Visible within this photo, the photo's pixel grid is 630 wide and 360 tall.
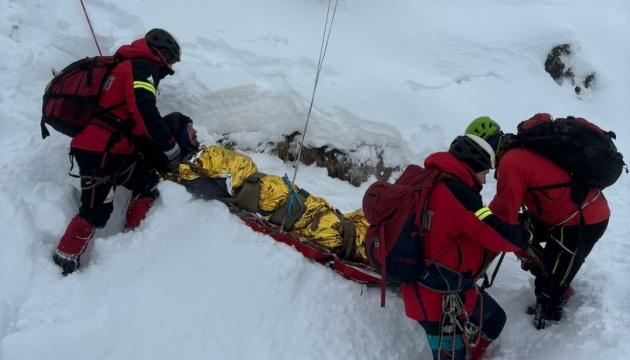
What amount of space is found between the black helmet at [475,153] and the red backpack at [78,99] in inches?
113

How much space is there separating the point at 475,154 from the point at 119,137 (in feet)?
9.73

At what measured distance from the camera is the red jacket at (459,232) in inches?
125

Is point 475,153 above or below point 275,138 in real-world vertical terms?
above

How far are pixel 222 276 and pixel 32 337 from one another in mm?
1474

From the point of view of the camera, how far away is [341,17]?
850 cm

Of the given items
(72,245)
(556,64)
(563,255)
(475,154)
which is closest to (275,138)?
(72,245)

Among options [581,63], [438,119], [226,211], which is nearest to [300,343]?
[226,211]

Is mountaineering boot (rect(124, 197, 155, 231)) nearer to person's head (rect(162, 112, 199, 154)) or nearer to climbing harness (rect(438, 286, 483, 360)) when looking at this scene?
person's head (rect(162, 112, 199, 154))

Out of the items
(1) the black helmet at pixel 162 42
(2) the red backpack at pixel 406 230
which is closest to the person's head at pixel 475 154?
(2) the red backpack at pixel 406 230

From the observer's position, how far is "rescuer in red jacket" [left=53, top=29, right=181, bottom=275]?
13.9 ft

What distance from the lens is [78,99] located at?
422cm

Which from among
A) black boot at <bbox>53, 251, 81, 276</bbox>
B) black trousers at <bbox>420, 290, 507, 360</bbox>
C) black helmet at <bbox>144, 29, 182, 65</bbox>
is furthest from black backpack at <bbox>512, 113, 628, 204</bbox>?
black boot at <bbox>53, 251, 81, 276</bbox>

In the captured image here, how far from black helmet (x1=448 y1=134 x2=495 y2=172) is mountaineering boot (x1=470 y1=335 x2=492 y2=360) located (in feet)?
4.77

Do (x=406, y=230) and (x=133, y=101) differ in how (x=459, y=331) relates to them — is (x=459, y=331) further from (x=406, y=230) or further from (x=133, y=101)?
(x=133, y=101)
